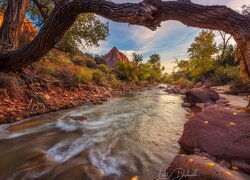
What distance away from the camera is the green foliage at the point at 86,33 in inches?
305

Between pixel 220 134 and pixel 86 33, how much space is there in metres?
7.53

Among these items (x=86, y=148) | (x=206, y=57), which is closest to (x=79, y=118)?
(x=86, y=148)

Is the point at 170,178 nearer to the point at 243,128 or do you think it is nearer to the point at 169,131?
the point at 243,128

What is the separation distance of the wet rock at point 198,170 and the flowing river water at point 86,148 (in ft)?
1.00

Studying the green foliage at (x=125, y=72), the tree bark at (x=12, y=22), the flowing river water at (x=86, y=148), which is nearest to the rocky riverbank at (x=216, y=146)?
the flowing river water at (x=86, y=148)

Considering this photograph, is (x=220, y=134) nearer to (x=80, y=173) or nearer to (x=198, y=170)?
(x=198, y=170)

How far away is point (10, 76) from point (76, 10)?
11.2 ft

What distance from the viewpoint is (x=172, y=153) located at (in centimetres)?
262

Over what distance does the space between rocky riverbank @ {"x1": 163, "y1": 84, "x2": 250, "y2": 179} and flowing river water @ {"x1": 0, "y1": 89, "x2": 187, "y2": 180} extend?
1.21 ft

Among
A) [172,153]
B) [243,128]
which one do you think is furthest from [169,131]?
[243,128]

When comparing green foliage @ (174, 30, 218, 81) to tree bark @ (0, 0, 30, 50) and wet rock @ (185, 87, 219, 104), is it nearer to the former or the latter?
wet rock @ (185, 87, 219, 104)

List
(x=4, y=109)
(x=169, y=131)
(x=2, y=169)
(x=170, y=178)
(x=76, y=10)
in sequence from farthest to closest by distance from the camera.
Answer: (x=4, y=109) < (x=169, y=131) < (x=76, y=10) < (x=2, y=169) < (x=170, y=178)

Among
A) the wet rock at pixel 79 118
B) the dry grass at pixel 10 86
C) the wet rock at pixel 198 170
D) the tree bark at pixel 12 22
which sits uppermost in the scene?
the tree bark at pixel 12 22

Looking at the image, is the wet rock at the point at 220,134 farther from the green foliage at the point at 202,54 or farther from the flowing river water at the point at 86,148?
the green foliage at the point at 202,54
